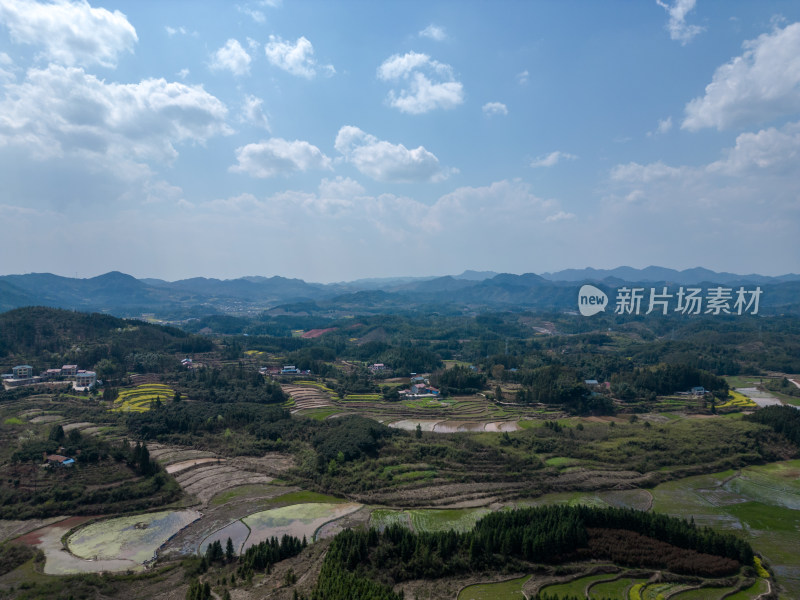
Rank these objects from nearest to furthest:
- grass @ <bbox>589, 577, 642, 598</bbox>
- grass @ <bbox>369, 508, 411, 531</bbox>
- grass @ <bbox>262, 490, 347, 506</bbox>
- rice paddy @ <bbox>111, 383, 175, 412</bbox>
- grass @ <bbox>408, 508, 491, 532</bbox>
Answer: grass @ <bbox>589, 577, 642, 598</bbox> → grass @ <bbox>408, 508, 491, 532</bbox> → grass @ <bbox>369, 508, 411, 531</bbox> → grass @ <bbox>262, 490, 347, 506</bbox> → rice paddy @ <bbox>111, 383, 175, 412</bbox>

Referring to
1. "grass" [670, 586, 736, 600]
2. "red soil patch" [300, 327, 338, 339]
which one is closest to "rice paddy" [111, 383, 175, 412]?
"grass" [670, 586, 736, 600]

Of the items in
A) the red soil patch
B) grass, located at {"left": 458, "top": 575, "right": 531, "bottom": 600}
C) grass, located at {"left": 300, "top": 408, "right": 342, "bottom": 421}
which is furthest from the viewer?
the red soil patch

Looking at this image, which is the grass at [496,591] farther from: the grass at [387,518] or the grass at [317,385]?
the grass at [317,385]

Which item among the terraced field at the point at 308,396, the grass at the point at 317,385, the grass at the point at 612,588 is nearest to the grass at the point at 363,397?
the terraced field at the point at 308,396

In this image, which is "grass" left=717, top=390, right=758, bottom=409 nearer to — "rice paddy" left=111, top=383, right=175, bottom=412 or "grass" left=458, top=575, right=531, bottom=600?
"grass" left=458, top=575, right=531, bottom=600

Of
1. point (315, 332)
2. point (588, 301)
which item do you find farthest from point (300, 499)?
point (315, 332)

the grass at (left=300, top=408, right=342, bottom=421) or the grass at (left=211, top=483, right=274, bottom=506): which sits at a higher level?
the grass at (left=300, top=408, right=342, bottom=421)

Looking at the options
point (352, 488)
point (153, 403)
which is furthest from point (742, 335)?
point (153, 403)
